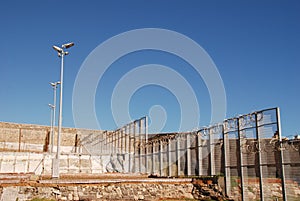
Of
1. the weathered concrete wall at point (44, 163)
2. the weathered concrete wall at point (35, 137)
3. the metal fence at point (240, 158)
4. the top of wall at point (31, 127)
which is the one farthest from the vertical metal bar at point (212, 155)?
the top of wall at point (31, 127)

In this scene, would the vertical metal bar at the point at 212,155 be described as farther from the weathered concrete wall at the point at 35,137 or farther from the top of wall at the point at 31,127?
the top of wall at the point at 31,127

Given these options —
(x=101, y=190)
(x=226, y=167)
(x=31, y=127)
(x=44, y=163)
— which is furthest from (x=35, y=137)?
(x=226, y=167)

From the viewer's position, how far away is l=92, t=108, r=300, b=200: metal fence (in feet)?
37.6

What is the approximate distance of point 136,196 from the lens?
1409 cm

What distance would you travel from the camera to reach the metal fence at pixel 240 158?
1146 centimetres

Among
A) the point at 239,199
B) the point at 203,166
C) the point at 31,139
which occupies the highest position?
the point at 31,139

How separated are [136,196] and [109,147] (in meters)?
22.1

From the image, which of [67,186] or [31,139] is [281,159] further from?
[31,139]

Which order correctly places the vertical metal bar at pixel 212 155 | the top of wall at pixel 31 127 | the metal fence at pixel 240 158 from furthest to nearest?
the top of wall at pixel 31 127
the vertical metal bar at pixel 212 155
the metal fence at pixel 240 158

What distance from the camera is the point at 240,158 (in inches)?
542

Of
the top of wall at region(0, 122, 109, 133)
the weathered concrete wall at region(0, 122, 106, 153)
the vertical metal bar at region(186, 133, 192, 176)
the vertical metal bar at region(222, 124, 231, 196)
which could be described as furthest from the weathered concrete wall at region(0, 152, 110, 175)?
the vertical metal bar at region(222, 124, 231, 196)

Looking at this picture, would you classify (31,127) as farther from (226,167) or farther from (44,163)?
(226,167)

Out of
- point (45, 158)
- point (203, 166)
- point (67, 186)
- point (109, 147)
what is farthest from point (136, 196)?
point (109, 147)

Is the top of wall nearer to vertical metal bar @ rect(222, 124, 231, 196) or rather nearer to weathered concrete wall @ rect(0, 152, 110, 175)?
weathered concrete wall @ rect(0, 152, 110, 175)
